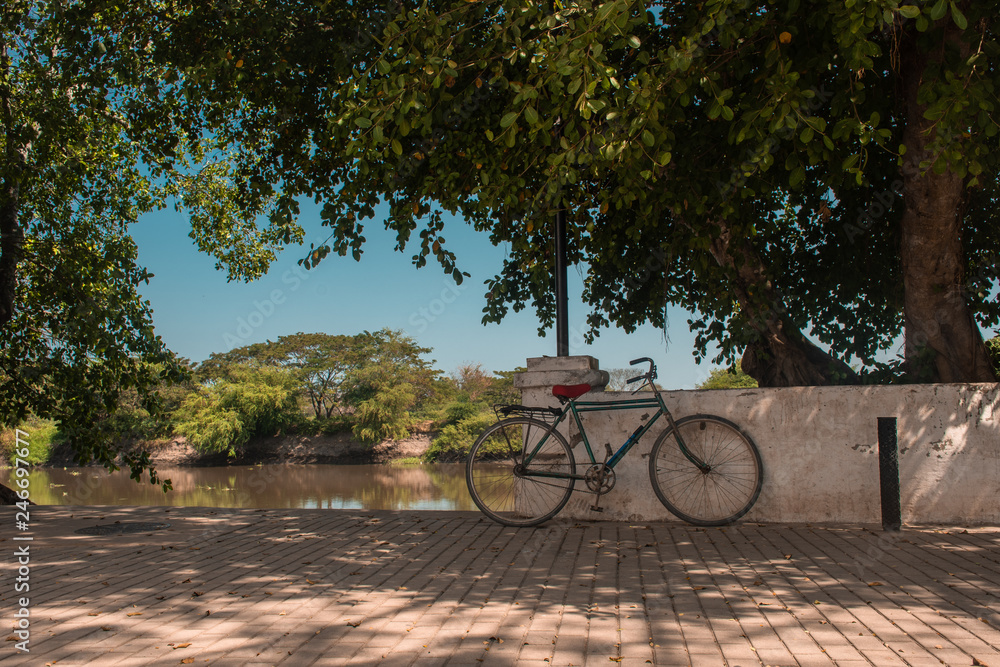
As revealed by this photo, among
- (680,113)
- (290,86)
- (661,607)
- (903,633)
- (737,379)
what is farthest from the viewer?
(737,379)

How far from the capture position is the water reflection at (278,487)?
22500 mm

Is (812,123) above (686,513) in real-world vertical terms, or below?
above

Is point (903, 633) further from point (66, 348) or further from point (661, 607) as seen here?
point (66, 348)

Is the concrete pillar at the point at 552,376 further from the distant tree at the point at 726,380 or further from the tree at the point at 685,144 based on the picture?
the distant tree at the point at 726,380

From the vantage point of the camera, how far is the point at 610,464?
6.23 meters

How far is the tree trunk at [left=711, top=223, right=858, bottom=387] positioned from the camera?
8.67 metres

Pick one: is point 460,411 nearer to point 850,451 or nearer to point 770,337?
point 770,337

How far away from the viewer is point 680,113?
599cm

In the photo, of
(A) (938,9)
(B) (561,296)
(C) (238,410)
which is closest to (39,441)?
(C) (238,410)

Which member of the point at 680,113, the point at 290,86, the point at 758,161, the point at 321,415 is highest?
the point at 290,86

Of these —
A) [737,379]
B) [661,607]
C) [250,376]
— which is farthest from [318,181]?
[250,376]

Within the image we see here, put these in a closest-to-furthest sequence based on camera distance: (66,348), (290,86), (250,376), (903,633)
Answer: (903,633) → (290,86) → (66,348) → (250,376)

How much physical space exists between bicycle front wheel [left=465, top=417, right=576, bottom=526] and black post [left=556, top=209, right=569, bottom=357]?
0.84 m

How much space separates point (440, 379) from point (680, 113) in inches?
1608
